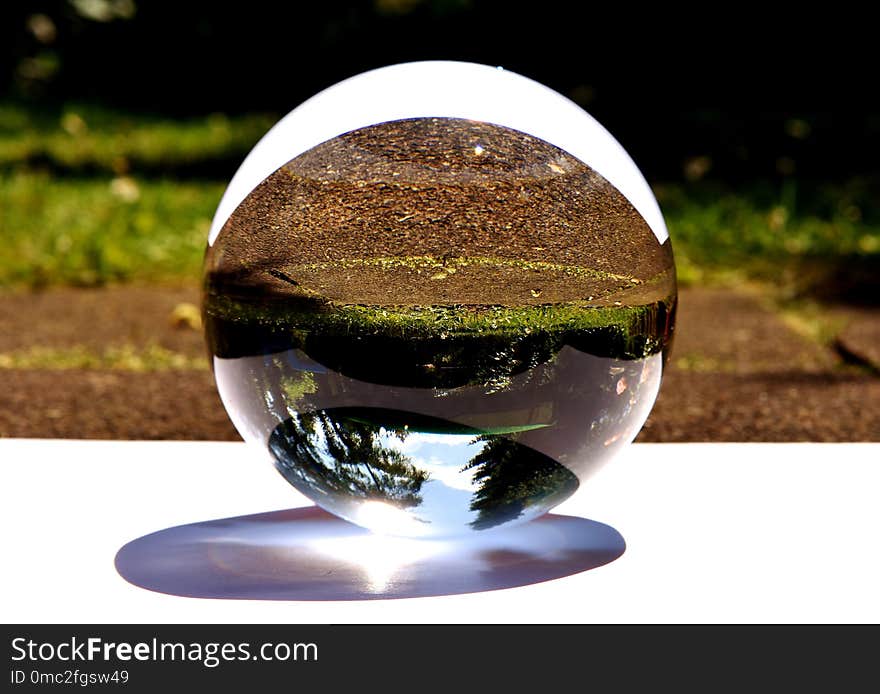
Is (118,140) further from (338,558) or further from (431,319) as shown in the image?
(431,319)

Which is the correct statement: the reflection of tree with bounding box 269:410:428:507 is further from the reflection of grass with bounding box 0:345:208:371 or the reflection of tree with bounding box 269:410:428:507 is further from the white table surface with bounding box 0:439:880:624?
the reflection of grass with bounding box 0:345:208:371

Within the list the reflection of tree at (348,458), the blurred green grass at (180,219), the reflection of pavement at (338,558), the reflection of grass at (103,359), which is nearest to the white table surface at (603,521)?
the reflection of pavement at (338,558)

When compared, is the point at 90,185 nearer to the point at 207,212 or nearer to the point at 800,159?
the point at 207,212

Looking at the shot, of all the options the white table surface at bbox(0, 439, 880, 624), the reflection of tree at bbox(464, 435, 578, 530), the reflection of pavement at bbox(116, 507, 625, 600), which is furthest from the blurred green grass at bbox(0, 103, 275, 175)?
the reflection of tree at bbox(464, 435, 578, 530)

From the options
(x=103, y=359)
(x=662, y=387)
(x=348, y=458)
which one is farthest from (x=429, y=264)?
(x=103, y=359)
